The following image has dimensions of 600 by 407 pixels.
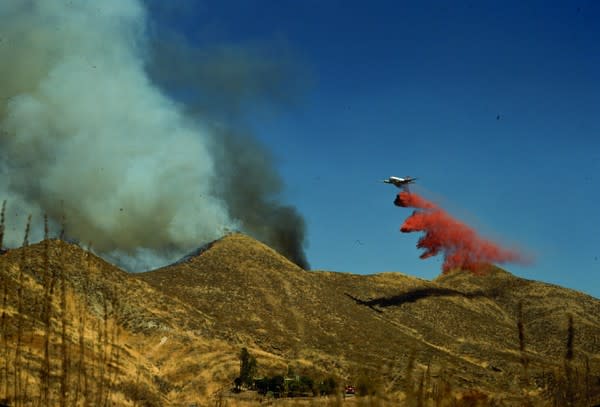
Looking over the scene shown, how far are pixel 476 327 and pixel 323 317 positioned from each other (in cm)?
2167

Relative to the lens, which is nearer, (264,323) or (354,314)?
(264,323)

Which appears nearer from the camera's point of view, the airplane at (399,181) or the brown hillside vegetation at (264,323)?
the brown hillside vegetation at (264,323)

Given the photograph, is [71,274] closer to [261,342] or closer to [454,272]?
[261,342]

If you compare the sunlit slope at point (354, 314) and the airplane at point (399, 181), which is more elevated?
the airplane at point (399, 181)

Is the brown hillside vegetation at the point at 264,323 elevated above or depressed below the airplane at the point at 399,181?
below

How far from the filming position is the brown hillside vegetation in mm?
29266

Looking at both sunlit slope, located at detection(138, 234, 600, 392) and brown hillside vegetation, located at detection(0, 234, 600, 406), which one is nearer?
brown hillside vegetation, located at detection(0, 234, 600, 406)

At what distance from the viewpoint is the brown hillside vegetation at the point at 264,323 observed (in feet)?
96.0

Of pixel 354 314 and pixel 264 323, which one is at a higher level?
pixel 354 314

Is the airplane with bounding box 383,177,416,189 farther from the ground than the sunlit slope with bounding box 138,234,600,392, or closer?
farther from the ground

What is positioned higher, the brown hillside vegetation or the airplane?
the airplane

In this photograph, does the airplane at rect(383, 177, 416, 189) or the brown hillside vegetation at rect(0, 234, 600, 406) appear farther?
the airplane at rect(383, 177, 416, 189)

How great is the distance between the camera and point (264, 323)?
48.4 meters

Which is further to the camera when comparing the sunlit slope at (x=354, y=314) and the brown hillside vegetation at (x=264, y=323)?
the sunlit slope at (x=354, y=314)
